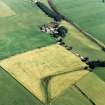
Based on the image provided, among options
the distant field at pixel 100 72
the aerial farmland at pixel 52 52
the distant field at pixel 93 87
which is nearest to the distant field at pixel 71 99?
the aerial farmland at pixel 52 52

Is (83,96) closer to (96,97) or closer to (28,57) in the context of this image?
(96,97)

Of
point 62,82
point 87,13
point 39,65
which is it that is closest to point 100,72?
point 62,82

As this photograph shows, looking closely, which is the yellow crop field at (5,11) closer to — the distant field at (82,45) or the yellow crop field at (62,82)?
the distant field at (82,45)

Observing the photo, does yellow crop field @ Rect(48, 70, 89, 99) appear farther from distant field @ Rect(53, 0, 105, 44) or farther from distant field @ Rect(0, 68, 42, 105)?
distant field @ Rect(53, 0, 105, 44)

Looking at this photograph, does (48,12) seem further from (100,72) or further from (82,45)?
(100,72)

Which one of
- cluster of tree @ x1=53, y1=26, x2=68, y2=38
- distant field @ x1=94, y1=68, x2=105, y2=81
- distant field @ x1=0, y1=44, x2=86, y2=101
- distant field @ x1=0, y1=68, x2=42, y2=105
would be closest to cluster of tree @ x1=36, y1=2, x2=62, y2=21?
cluster of tree @ x1=53, y1=26, x2=68, y2=38

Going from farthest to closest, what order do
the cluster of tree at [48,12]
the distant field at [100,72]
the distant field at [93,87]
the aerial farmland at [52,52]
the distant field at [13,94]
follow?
1. the cluster of tree at [48,12]
2. the distant field at [100,72]
3. the aerial farmland at [52,52]
4. the distant field at [93,87]
5. the distant field at [13,94]

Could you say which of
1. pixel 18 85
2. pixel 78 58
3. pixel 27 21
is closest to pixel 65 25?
pixel 27 21
